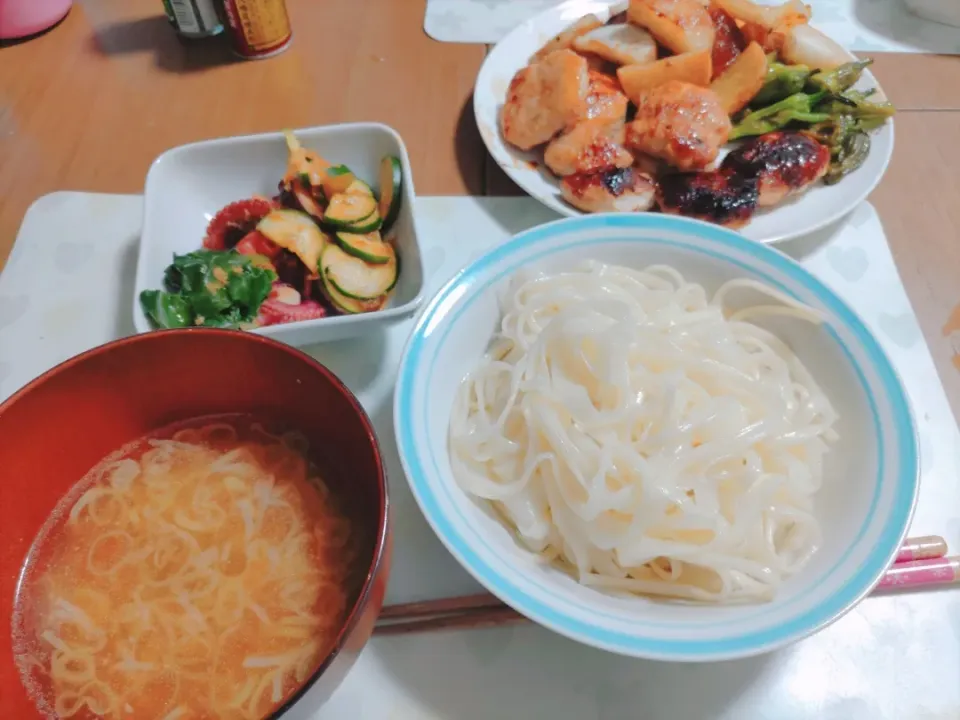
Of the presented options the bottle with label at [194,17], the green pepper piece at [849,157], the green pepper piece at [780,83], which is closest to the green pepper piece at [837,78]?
the green pepper piece at [780,83]

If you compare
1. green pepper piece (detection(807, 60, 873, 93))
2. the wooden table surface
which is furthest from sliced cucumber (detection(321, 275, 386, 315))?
green pepper piece (detection(807, 60, 873, 93))

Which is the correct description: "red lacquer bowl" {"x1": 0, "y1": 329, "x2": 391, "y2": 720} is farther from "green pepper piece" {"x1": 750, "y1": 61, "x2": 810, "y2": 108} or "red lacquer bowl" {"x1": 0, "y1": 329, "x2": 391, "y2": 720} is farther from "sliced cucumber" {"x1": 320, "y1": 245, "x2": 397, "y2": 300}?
"green pepper piece" {"x1": 750, "y1": 61, "x2": 810, "y2": 108}

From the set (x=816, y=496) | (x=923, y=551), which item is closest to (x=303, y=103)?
(x=816, y=496)

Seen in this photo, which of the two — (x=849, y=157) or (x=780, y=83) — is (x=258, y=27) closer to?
(x=780, y=83)

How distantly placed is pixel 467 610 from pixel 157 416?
0.52 meters

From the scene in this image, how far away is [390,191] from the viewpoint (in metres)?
1.32

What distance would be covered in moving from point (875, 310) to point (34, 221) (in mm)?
1787

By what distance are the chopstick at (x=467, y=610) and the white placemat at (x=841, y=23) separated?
158 centimetres

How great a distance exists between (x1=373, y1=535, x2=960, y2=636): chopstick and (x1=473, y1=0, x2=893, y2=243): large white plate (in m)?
0.68

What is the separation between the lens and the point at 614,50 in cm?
165

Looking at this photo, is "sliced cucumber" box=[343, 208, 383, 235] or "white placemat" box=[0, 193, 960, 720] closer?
"white placemat" box=[0, 193, 960, 720]

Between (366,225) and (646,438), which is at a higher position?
(366,225)

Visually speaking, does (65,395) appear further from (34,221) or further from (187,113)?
(187,113)

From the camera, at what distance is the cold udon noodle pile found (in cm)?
93
